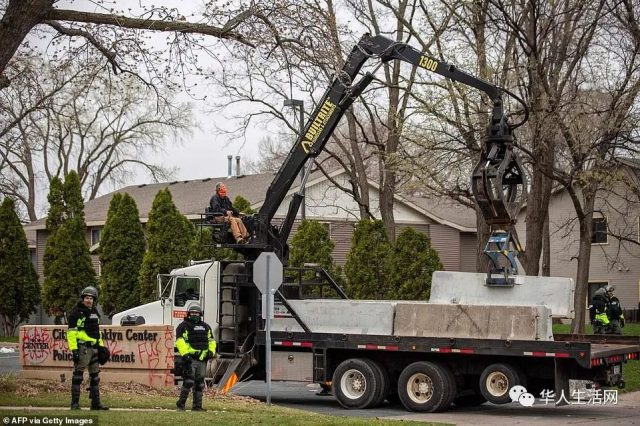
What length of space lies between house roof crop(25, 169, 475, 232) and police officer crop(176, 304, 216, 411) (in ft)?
88.4

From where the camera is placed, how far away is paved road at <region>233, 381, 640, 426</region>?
17969 millimetres

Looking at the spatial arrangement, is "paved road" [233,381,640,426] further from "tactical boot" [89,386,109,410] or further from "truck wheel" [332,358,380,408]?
"tactical boot" [89,386,109,410]

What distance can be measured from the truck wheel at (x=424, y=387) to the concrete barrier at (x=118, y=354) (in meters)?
4.27

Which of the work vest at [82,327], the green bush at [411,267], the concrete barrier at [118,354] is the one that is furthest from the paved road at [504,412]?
the green bush at [411,267]

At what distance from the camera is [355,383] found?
20266 mm

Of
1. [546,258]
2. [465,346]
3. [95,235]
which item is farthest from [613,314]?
[95,235]

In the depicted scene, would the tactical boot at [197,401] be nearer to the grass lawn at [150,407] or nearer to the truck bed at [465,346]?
the grass lawn at [150,407]

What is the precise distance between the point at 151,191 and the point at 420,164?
89.7 feet

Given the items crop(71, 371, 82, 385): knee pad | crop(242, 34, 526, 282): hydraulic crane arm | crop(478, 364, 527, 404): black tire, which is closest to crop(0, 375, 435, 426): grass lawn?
crop(71, 371, 82, 385): knee pad

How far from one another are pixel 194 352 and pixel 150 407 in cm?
110

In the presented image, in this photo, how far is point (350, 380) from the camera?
66.8 feet

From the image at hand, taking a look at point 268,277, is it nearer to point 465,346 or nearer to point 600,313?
point 465,346

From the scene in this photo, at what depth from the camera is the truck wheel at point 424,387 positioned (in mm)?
19312

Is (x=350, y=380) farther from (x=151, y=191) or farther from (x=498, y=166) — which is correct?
(x=151, y=191)
